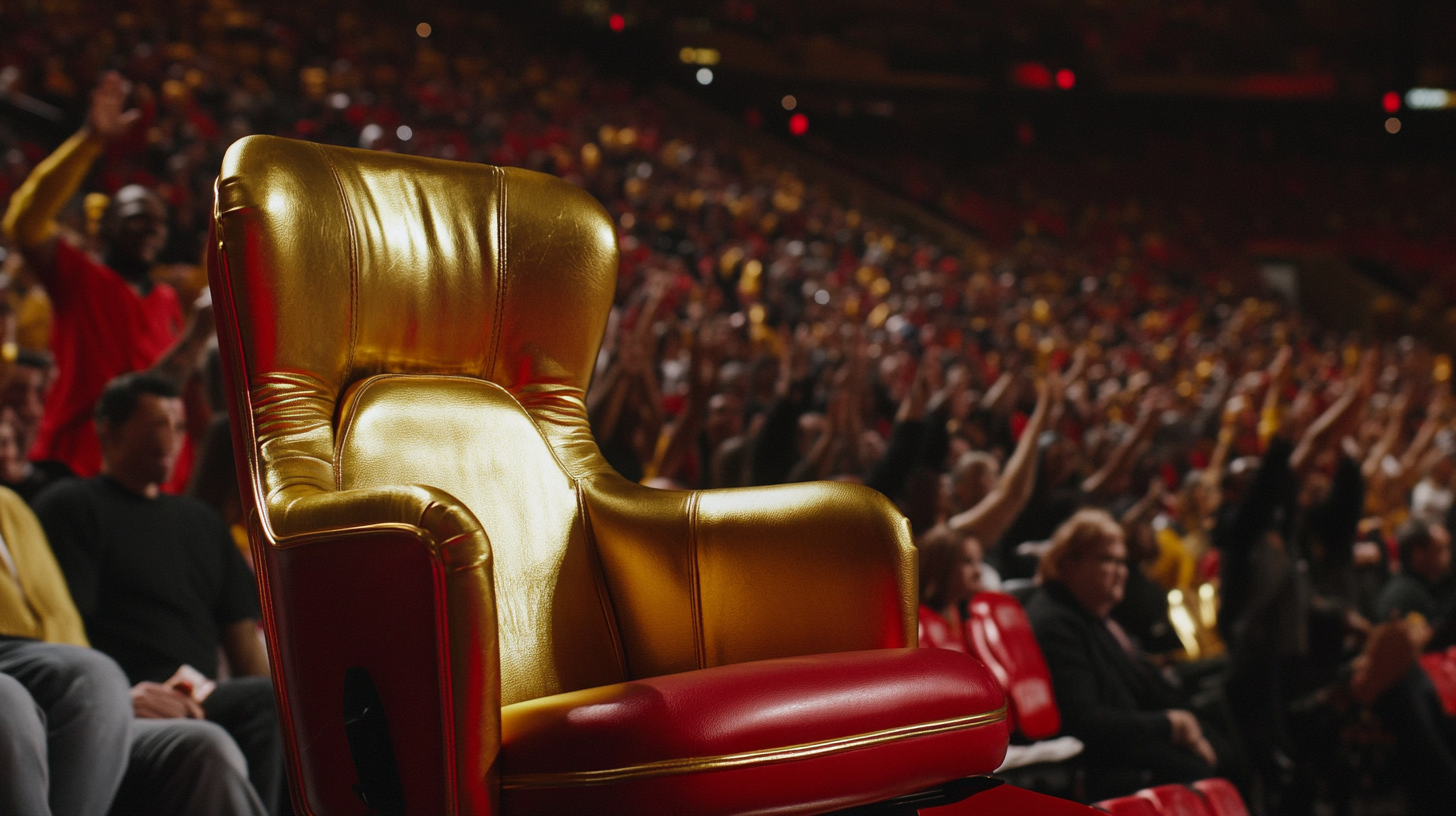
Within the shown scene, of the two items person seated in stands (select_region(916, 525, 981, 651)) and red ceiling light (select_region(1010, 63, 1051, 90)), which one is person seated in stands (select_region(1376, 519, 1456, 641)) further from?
red ceiling light (select_region(1010, 63, 1051, 90))

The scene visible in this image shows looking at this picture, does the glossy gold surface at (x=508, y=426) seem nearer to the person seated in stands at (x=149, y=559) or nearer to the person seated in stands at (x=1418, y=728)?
the person seated in stands at (x=149, y=559)

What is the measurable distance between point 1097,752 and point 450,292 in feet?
4.95

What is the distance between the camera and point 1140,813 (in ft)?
6.14

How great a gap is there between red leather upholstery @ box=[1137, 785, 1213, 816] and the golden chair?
0.85 metres

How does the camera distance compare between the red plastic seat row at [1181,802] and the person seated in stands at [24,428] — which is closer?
the red plastic seat row at [1181,802]

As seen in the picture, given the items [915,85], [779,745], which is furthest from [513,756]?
[915,85]

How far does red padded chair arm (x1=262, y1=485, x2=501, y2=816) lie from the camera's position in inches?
42.2

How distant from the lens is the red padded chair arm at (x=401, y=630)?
42.2 inches

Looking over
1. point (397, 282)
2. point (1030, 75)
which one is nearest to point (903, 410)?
point (397, 282)

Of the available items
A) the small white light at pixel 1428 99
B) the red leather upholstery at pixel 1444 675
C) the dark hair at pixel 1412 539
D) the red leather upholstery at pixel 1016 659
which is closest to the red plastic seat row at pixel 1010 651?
the red leather upholstery at pixel 1016 659

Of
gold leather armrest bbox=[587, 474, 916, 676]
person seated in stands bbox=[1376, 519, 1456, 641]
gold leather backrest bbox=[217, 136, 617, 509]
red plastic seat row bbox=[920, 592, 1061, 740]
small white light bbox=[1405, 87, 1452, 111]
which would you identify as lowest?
person seated in stands bbox=[1376, 519, 1456, 641]

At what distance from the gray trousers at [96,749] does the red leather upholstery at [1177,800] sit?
1391 mm

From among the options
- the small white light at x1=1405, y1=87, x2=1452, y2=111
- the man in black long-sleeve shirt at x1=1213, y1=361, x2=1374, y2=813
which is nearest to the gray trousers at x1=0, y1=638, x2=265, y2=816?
the man in black long-sleeve shirt at x1=1213, y1=361, x2=1374, y2=813

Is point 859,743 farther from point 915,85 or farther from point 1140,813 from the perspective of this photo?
point 915,85
